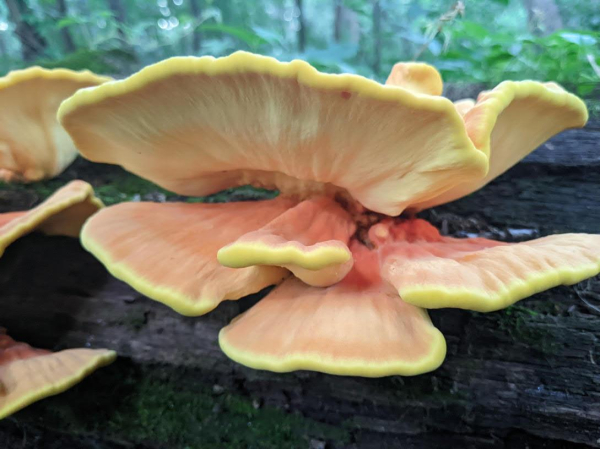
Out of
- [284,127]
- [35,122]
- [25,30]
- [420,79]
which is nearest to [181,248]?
[284,127]

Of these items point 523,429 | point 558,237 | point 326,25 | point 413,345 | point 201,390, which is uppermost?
point 558,237

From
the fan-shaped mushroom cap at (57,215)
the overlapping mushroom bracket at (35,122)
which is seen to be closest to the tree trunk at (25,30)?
the overlapping mushroom bracket at (35,122)

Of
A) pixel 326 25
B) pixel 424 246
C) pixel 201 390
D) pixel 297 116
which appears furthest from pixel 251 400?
pixel 326 25

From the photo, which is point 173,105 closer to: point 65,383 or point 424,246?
point 424,246

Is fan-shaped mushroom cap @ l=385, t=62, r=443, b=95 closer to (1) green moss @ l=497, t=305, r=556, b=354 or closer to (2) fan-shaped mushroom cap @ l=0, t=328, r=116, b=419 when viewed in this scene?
(1) green moss @ l=497, t=305, r=556, b=354

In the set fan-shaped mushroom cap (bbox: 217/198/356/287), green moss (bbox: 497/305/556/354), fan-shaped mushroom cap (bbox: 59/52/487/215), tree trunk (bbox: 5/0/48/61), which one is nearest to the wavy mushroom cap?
fan-shaped mushroom cap (bbox: 59/52/487/215)

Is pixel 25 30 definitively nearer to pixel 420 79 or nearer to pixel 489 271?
pixel 420 79
